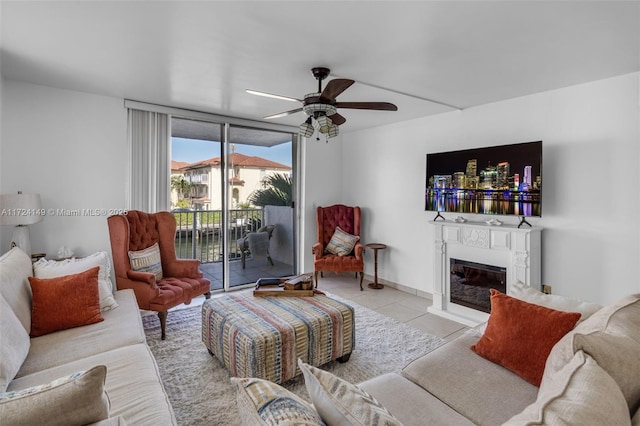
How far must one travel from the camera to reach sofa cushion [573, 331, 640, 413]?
1.04 m

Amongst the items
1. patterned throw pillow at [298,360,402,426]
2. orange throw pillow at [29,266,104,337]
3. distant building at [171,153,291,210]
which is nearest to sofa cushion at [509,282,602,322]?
patterned throw pillow at [298,360,402,426]

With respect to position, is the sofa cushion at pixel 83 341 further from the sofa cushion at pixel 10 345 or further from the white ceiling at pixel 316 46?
the white ceiling at pixel 316 46

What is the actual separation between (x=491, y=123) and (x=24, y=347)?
14.9 feet

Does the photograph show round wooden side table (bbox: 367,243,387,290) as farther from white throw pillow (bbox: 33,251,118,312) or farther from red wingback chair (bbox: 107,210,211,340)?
white throw pillow (bbox: 33,251,118,312)

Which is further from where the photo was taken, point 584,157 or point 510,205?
point 510,205

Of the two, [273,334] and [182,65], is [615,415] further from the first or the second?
[182,65]

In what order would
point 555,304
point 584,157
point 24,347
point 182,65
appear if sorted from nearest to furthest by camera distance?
point 24,347, point 555,304, point 182,65, point 584,157

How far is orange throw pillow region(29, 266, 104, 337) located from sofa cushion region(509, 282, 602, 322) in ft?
9.50

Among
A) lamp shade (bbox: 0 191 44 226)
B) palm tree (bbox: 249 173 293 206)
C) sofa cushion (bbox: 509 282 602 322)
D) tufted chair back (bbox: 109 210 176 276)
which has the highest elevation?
palm tree (bbox: 249 173 293 206)

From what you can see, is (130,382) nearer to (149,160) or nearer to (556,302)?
(556,302)

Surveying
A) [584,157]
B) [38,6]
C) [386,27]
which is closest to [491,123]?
[584,157]

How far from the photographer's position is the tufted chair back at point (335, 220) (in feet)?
17.6

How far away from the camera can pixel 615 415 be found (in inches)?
33.3

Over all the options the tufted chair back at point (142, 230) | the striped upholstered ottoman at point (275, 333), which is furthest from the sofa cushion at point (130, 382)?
the tufted chair back at point (142, 230)
